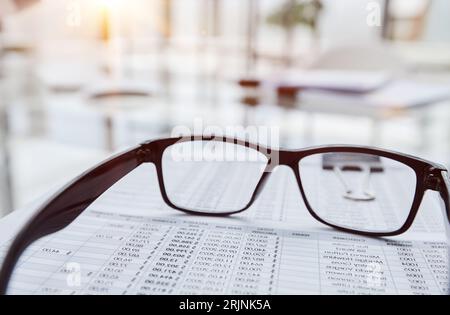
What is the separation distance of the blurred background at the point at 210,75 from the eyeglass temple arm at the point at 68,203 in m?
0.10

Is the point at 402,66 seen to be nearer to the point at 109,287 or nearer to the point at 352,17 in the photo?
the point at 352,17

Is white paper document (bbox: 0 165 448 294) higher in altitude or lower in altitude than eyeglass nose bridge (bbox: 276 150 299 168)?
lower

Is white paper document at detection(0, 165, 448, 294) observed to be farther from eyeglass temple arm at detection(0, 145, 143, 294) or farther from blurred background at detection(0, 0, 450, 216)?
blurred background at detection(0, 0, 450, 216)

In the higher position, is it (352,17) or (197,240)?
(352,17)

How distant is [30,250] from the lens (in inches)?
13.8

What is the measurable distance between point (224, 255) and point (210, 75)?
3040 millimetres

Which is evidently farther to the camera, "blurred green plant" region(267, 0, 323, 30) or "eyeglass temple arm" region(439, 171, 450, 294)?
"blurred green plant" region(267, 0, 323, 30)

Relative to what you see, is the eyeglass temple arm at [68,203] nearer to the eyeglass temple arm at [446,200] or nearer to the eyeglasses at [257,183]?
the eyeglasses at [257,183]

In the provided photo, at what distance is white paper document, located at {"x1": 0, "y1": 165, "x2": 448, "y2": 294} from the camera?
0.31 metres

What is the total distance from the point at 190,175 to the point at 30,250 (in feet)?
0.75

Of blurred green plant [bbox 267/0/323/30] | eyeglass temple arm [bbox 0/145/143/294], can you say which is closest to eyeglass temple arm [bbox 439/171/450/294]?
eyeglass temple arm [bbox 0/145/143/294]

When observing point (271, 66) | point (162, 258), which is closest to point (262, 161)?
point (162, 258)

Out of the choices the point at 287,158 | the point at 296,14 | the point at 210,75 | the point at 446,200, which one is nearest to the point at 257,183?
the point at 287,158

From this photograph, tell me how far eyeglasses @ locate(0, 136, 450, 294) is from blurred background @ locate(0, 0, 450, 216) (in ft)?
0.19
